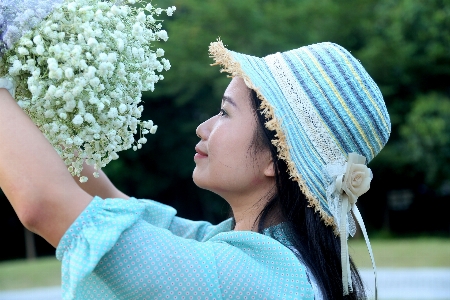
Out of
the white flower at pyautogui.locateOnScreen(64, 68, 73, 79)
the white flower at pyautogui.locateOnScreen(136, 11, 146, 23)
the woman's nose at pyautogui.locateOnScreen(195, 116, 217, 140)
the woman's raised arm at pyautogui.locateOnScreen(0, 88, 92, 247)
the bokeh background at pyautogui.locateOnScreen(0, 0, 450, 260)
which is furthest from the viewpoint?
the bokeh background at pyautogui.locateOnScreen(0, 0, 450, 260)

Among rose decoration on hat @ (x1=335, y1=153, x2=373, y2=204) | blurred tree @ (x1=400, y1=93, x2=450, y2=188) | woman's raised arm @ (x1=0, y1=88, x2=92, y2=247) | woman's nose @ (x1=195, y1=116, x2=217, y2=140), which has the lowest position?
blurred tree @ (x1=400, y1=93, x2=450, y2=188)

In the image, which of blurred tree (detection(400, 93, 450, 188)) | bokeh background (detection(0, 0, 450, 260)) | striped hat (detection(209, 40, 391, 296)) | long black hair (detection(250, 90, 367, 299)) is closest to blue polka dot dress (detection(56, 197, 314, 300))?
long black hair (detection(250, 90, 367, 299))

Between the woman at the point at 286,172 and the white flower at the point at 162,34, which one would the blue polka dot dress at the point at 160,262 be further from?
the white flower at the point at 162,34

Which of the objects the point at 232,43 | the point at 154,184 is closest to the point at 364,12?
the point at 232,43

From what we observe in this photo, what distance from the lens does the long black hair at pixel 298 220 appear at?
1.78m

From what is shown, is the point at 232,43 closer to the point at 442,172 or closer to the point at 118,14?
the point at 442,172

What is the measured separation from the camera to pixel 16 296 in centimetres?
793

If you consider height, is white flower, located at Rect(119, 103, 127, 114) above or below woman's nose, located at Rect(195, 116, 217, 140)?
above

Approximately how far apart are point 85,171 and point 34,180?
2.35 feet

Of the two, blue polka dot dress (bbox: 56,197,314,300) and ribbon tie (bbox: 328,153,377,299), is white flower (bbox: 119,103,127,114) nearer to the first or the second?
blue polka dot dress (bbox: 56,197,314,300)

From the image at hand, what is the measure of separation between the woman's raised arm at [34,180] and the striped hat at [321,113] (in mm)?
689

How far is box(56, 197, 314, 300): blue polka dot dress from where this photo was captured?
1292 millimetres

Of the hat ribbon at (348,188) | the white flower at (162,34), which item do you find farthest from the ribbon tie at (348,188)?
the white flower at (162,34)

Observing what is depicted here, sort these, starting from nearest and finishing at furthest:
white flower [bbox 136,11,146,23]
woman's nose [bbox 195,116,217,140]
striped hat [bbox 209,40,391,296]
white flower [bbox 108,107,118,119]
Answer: white flower [bbox 108,107,118,119]
white flower [bbox 136,11,146,23]
striped hat [bbox 209,40,391,296]
woman's nose [bbox 195,116,217,140]
